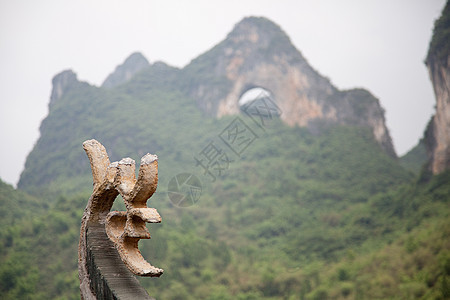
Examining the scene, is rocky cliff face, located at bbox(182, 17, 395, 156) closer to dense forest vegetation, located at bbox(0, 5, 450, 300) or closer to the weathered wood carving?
dense forest vegetation, located at bbox(0, 5, 450, 300)

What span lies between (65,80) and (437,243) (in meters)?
28.9

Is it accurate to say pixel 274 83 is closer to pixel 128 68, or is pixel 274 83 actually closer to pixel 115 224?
pixel 128 68

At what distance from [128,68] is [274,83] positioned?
19257 millimetres

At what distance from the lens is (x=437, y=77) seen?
57.6 feet

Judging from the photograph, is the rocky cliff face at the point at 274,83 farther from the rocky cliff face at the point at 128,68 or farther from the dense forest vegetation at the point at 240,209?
the rocky cliff face at the point at 128,68

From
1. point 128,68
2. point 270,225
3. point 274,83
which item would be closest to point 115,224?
point 270,225

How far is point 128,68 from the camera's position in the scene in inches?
1737

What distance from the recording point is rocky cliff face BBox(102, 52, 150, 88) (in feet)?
144

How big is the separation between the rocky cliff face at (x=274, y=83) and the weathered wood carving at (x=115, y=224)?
27220 mm

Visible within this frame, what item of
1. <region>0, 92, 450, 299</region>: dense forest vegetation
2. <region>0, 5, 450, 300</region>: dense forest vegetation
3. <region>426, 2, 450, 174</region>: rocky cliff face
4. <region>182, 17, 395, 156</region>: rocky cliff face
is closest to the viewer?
<region>0, 92, 450, 299</region>: dense forest vegetation

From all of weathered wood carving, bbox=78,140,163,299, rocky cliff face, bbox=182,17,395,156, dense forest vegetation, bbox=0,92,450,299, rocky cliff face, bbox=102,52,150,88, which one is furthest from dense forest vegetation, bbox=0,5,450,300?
weathered wood carving, bbox=78,140,163,299

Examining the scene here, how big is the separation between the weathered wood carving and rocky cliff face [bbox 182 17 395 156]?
27220 mm

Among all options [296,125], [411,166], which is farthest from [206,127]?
[411,166]

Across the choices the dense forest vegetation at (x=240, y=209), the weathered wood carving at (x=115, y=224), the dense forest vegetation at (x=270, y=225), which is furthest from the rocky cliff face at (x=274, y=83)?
the weathered wood carving at (x=115, y=224)
